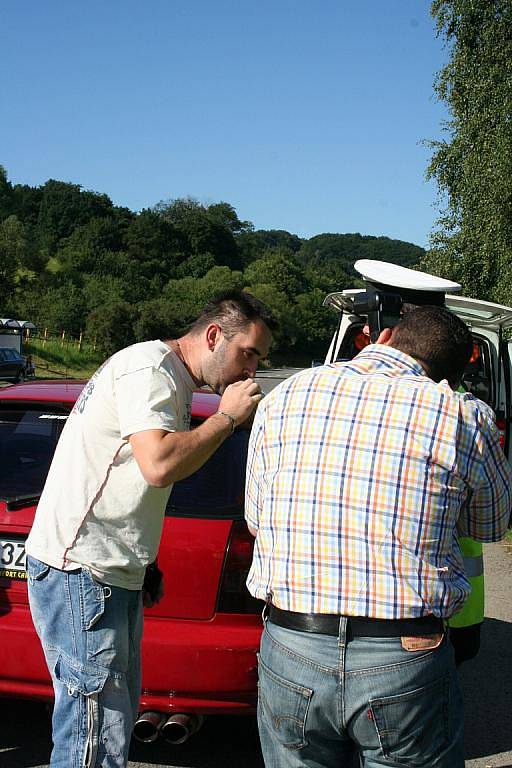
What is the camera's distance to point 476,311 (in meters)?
8.87

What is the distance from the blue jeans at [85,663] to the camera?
256cm

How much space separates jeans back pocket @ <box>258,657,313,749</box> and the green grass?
53.4m

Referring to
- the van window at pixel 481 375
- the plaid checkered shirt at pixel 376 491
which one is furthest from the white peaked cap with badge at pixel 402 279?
the van window at pixel 481 375

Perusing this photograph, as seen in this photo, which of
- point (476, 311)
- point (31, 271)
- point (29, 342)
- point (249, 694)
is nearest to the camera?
point (249, 694)

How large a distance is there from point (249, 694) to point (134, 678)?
1.06 metres

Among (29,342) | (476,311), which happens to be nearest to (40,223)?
(29,342)

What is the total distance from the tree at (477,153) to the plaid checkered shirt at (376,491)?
646 inches

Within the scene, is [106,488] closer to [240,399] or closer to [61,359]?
[240,399]

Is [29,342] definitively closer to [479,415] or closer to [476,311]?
[476,311]

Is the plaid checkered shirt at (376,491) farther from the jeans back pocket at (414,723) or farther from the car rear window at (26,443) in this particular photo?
the car rear window at (26,443)

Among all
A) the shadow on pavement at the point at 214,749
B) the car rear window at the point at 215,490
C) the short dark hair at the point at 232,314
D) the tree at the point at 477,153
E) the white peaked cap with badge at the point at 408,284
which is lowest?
the shadow on pavement at the point at 214,749

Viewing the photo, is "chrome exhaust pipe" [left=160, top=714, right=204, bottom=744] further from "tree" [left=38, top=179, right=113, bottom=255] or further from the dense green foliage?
"tree" [left=38, top=179, right=113, bottom=255]

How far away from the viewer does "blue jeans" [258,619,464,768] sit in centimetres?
204

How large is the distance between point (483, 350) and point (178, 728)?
6783 mm
